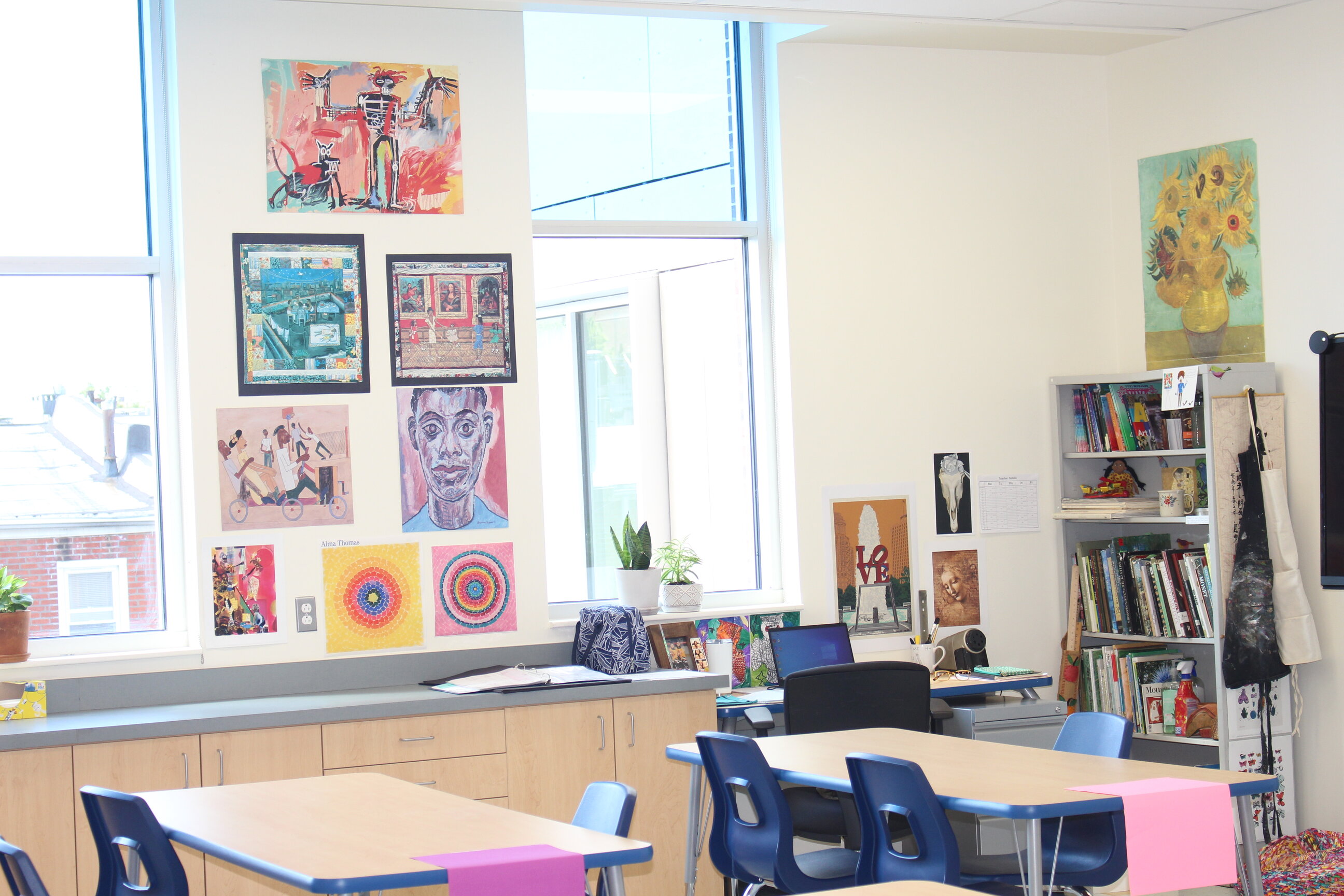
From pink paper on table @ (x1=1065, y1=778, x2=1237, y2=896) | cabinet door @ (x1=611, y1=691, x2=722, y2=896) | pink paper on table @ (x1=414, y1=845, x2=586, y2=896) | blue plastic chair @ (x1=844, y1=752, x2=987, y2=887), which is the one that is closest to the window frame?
cabinet door @ (x1=611, y1=691, x2=722, y2=896)

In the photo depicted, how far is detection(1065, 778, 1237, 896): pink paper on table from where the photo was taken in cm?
333

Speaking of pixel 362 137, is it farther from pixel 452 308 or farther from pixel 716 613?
pixel 716 613

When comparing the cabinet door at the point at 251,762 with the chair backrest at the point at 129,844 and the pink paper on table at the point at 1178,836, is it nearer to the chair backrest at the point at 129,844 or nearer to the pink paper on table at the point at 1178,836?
the chair backrest at the point at 129,844

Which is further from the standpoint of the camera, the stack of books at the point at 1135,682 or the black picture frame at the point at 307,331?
the stack of books at the point at 1135,682

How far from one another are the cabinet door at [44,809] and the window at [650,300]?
2125 mm

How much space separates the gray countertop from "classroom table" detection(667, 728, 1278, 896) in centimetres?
68

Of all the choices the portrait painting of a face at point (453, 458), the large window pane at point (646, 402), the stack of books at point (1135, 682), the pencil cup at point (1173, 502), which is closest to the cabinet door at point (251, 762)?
the portrait painting of a face at point (453, 458)

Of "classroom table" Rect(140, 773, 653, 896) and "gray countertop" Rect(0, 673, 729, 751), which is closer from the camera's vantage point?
"classroom table" Rect(140, 773, 653, 896)

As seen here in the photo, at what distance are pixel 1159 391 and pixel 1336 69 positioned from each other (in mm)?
1518

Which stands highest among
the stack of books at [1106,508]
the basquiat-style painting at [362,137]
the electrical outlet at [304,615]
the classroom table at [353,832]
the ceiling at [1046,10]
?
the ceiling at [1046,10]

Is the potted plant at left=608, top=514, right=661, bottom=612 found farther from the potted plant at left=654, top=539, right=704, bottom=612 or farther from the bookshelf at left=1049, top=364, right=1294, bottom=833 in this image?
the bookshelf at left=1049, top=364, right=1294, bottom=833

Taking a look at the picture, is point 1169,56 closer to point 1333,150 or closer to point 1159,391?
point 1333,150

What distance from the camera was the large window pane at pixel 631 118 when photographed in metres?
6.05

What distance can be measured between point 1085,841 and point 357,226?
3506 mm
